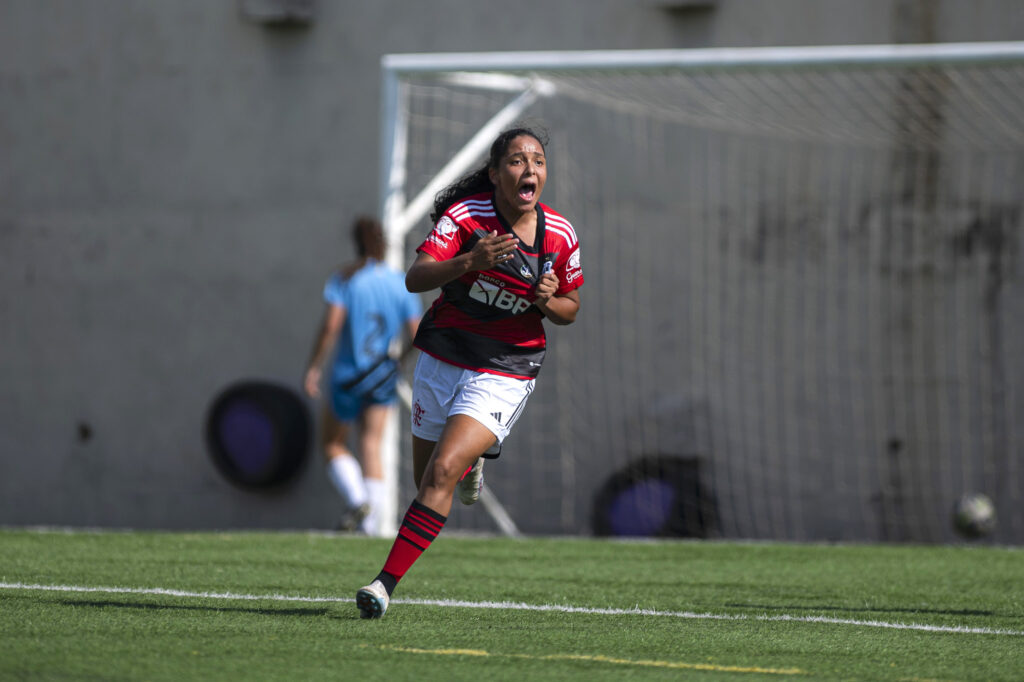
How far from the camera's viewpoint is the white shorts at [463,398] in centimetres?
504

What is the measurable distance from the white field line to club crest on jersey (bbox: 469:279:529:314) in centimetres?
120

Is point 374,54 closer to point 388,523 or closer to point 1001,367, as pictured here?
point 388,523

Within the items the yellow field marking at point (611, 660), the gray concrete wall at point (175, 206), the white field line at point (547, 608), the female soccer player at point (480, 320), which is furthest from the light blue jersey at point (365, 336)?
the yellow field marking at point (611, 660)

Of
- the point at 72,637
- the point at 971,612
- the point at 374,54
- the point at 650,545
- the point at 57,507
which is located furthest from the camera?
the point at 57,507

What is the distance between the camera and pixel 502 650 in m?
4.35

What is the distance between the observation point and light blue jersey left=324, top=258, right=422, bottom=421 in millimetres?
9367

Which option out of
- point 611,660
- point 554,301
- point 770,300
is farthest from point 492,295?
point 770,300

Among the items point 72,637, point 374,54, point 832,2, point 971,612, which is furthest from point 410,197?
point 72,637

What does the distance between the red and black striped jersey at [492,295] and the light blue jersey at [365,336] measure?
4.10m

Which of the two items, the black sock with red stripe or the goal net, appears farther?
the goal net

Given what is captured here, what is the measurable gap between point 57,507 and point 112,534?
4953 millimetres

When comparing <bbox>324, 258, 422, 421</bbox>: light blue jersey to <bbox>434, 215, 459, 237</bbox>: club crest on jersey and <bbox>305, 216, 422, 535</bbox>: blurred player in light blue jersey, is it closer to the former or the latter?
<bbox>305, 216, 422, 535</bbox>: blurred player in light blue jersey

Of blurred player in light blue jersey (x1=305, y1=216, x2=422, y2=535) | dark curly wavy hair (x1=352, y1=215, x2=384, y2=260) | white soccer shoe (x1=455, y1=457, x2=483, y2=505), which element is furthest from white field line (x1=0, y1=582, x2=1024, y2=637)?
dark curly wavy hair (x1=352, y1=215, x2=384, y2=260)

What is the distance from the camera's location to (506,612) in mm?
5383
